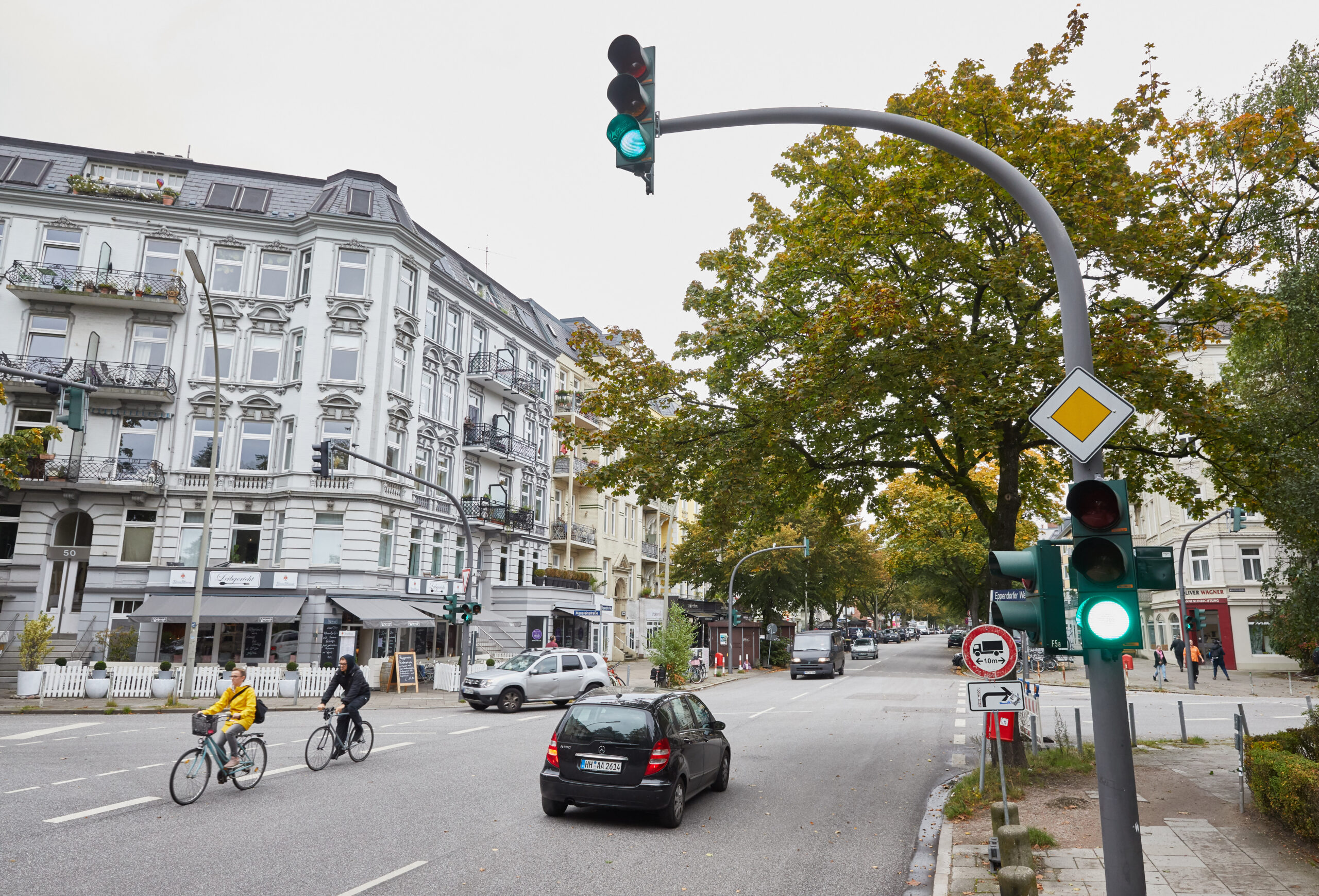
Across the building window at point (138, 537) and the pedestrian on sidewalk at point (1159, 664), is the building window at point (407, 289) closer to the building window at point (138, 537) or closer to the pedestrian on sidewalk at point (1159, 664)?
the building window at point (138, 537)

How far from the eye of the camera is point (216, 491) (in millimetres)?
29406

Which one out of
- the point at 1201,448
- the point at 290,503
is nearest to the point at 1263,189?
the point at 1201,448

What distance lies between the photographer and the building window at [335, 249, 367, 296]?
31188 mm

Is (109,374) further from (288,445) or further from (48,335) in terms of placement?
(288,445)

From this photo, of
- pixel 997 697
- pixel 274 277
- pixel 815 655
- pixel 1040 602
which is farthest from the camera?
pixel 815 655

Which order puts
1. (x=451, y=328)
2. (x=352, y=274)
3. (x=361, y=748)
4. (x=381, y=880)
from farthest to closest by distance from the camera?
(x=451, y=328), (x=352, y=274), (x=361, y=748), (x=381, y=880)

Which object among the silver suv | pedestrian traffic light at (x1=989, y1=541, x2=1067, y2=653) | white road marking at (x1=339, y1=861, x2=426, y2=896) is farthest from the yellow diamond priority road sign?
the silver suv

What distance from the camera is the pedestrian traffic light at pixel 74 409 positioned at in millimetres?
14461

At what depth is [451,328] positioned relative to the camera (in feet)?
118

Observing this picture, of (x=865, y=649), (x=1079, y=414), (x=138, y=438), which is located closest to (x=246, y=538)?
(x=138, y=438)

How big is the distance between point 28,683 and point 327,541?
8.85 metres

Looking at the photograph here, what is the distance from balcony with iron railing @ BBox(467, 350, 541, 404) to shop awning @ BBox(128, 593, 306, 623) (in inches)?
498

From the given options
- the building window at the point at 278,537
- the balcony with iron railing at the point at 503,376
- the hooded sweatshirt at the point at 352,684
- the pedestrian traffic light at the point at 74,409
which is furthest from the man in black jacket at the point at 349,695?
the balcony with iron railing at the point at 503,376

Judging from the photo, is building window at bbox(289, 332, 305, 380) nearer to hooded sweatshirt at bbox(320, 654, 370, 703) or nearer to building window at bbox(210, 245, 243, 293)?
building window at bbox(210, 245, 243, 293)
